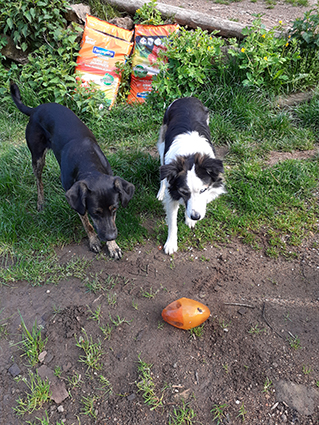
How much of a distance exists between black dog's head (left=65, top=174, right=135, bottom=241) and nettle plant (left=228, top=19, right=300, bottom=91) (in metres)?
2.74

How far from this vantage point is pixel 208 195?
3.01m

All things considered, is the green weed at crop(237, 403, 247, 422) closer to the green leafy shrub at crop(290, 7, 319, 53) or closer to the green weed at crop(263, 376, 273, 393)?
the green weed at crop(263, 376, 273, 393)

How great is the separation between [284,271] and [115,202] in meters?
1.72

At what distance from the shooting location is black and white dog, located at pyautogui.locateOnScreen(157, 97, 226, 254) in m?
2.69

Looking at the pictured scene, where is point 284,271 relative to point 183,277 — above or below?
above

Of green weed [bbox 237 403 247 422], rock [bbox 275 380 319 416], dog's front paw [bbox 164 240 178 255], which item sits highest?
rock [bbox 275 380 319 416]

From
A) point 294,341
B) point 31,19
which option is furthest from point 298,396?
point 31,19

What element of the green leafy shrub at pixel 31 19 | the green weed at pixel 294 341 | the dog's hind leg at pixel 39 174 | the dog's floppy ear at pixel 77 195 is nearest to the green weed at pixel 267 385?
the green weed at pixel 294 341

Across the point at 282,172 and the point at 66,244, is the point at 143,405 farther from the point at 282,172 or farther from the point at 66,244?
the point at 282,172

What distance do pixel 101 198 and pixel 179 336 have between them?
1.31m

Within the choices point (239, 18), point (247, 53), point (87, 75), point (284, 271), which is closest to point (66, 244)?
point (284, 271)

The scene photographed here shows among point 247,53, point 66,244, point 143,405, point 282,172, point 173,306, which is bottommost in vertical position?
point 66,244

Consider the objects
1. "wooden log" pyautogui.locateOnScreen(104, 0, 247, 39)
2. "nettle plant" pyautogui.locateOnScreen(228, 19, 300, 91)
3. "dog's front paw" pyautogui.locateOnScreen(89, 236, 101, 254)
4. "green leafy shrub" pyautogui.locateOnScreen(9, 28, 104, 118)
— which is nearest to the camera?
"dog's front paw" pyautogui.locateOnScreen(89, 236, 101, 254)

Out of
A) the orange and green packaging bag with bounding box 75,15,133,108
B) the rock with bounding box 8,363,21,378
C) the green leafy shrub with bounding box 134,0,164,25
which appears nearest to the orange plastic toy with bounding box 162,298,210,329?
the rock with bounding box 8,363,21,378
